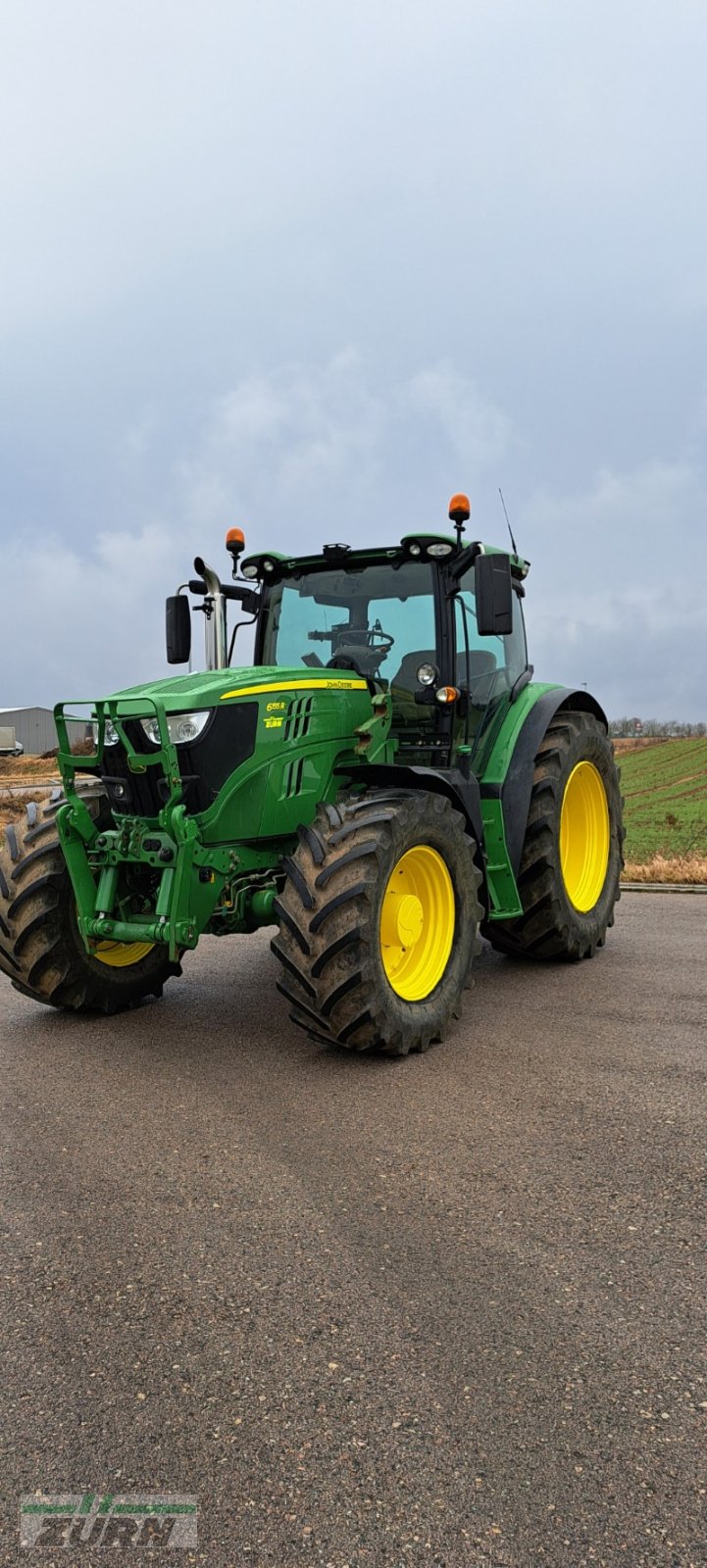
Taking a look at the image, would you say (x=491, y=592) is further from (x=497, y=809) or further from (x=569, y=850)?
(x=569, y=850)

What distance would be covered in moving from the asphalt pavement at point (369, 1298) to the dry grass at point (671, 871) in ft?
17.9

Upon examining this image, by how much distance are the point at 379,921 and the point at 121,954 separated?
1736 millimetres

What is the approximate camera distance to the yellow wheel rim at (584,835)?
699 centimetres

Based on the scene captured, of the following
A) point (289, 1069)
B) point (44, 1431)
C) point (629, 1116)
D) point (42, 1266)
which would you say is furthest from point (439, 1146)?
point (44, 1431)

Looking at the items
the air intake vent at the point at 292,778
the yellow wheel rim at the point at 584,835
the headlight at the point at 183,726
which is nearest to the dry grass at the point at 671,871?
the yellow wheel rim at the point at 584,835

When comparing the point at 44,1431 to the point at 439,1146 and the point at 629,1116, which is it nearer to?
the point at 439,1146

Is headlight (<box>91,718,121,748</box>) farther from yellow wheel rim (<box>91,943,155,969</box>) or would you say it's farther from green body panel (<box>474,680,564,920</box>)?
green body panel (<box>474,680,564,920</box>)

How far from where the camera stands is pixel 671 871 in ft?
33.6

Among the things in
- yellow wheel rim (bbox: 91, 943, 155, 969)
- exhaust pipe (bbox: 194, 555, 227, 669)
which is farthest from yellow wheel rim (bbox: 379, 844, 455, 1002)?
exhaust pipe (bbox: 194, 555, 227, 669)

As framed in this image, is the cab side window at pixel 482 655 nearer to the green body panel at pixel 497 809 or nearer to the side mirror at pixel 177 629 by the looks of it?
the green body panel at pixel 497 809

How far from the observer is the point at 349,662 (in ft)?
19.2

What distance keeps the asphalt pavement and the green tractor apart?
567 mm

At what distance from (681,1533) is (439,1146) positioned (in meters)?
1.78

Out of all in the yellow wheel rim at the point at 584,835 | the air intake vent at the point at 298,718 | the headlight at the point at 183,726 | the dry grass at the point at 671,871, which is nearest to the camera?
the headlight at the point at 183,726
